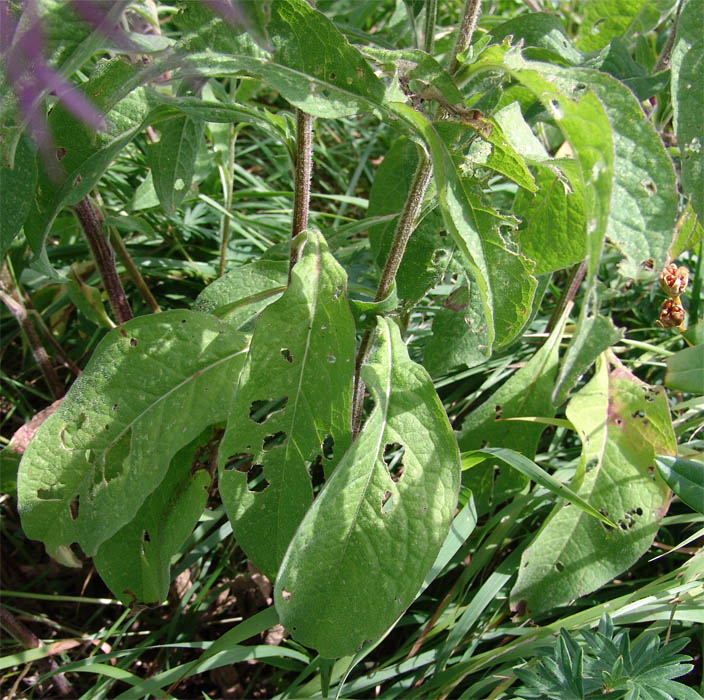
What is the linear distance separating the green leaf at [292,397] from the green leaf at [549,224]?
1.51ft

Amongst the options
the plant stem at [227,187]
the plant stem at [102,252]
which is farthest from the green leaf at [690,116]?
the plant stem at [227,187]

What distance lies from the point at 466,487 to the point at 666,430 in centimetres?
49

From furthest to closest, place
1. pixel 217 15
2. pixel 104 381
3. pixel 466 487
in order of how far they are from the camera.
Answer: pixel 466 487 → pixel 104 381 → pixel 217 15

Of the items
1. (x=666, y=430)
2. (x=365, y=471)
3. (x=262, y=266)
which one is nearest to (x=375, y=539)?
(x=365, y=471)

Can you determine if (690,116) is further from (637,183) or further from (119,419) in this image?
(119,419)

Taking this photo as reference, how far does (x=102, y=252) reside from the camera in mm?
1611

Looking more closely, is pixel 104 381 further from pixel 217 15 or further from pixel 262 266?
pixel 217 15

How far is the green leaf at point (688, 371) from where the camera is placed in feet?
5.27

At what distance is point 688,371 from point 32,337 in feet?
5.28

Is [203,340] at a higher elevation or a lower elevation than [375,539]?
higher

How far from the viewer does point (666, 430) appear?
158 centimetres

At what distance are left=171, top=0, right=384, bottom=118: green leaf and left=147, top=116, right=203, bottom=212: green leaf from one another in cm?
45

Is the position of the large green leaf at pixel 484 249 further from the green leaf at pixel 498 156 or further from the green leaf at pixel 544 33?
the green leaf at pixel 544 33

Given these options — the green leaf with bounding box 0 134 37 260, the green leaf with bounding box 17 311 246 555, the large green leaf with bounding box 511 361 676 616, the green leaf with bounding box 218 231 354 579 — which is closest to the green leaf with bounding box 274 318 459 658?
the green leaf with bounding box 218 231 354 579
